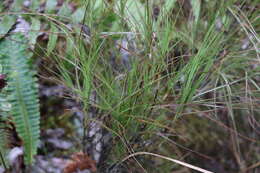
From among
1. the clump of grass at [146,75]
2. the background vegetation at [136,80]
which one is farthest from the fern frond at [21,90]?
the clump of grass at [146,75]

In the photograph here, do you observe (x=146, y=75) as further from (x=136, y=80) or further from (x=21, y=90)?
(x=21, y=90)

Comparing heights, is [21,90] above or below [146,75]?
below

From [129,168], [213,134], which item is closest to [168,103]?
[129,168]

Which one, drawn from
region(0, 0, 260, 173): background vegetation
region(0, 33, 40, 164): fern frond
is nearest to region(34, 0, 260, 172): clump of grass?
region(0, 0, 260, 173): background vegetation

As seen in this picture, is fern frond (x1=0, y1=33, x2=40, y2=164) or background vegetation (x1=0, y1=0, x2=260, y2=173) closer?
background vegetation (x1=0, y1=0, x2=260, y2=173)

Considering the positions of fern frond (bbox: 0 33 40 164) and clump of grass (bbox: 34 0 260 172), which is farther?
fern frond (bbox: 0 33 40 164)

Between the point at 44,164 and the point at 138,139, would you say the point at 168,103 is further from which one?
the point at 44,164

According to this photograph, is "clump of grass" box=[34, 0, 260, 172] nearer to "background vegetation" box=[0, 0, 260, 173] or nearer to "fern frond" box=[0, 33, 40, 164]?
"background vegetation" box=[0, 0, 260, 173]

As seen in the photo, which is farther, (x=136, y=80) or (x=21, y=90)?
(x=21, y=90)

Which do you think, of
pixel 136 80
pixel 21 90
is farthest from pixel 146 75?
pixel 21 90
